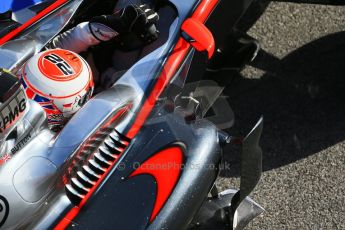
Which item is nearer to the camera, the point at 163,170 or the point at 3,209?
the point at 3,209

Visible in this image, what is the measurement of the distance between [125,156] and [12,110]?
1.28 ft

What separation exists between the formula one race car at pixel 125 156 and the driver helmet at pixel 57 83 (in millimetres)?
73

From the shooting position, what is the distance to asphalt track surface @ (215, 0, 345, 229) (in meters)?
2.75

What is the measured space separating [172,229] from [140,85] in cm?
53

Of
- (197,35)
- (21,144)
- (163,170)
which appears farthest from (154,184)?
(197,35)

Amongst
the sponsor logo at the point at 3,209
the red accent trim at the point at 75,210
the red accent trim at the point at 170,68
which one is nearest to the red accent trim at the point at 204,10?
the red accent trim at the point at 170,68

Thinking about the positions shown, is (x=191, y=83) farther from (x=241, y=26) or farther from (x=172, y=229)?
(x=241, y=26)

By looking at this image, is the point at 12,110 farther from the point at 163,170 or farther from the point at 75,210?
the point at 163,170

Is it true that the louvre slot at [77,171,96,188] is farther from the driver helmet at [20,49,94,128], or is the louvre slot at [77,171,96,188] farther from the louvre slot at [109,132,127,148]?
the driver helmet at [20,49,94,128]

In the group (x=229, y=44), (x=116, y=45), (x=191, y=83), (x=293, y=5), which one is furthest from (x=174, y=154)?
(x=293, y=5)

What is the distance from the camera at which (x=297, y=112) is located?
3.05 meters

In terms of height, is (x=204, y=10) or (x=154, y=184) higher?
(x=204, y=10)

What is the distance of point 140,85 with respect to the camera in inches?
84.8

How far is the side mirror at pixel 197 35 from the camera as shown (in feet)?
7.34
